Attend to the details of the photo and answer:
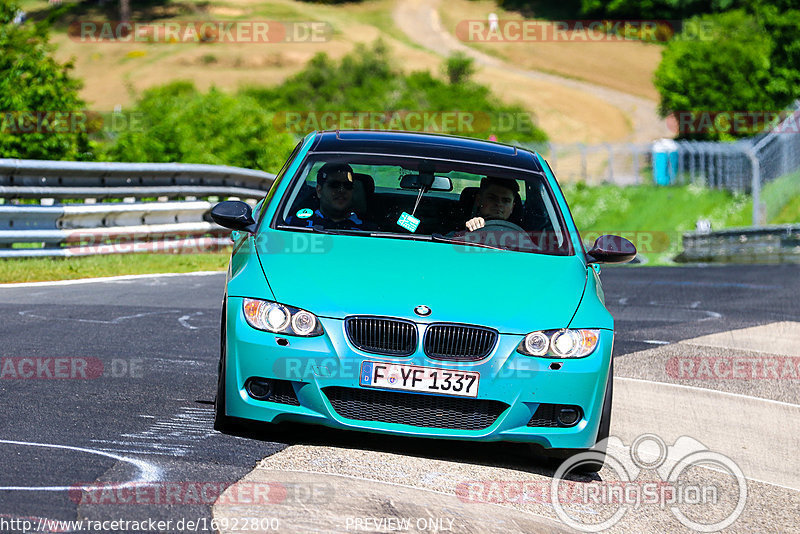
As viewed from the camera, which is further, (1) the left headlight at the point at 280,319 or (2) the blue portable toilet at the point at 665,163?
(2) the blue portable toilet at the point at 665,163

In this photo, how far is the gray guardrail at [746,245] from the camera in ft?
73.9

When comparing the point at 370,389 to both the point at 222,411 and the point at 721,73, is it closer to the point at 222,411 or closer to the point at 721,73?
the point at 222,411

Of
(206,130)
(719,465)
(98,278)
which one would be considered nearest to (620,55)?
(206,130)

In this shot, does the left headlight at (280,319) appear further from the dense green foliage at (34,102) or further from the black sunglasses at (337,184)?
the dense green foliage at (34,102)

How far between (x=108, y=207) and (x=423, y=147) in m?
8.97

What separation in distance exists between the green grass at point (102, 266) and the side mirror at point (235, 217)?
7.00m

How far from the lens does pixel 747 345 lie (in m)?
11.1

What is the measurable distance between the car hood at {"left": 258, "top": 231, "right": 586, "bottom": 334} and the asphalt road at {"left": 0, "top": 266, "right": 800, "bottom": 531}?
2.57 ft

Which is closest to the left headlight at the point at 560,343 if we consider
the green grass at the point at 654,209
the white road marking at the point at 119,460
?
the white road marking at the point at 119,460

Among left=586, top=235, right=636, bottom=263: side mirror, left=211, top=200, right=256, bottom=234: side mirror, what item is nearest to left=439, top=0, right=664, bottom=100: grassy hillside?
left=586, top=235, right=636, bottom=263: side mirror

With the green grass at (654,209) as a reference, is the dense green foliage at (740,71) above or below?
above

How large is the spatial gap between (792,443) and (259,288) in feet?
11.5

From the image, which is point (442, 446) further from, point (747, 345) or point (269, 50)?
point (269, 50)

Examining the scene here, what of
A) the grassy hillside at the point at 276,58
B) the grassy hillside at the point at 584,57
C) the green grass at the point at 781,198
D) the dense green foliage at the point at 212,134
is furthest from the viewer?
the grassy hillside at the point at 584,57
